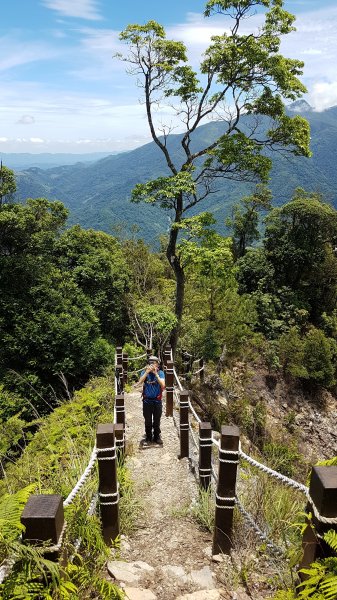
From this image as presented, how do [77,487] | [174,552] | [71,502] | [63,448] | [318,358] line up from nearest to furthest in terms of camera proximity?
[77,487] → [71,502] → [174,552] → [63,448] → [318,358]

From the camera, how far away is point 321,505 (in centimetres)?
212

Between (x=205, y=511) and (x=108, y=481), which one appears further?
(x=205, y=511)

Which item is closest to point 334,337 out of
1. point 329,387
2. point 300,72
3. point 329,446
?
point 329,387

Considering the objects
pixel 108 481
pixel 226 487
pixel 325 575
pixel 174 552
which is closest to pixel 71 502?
pixel 108 481

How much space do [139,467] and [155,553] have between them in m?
2.18

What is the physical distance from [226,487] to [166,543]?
3.50 feet

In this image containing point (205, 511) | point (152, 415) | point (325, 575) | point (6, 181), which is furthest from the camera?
point (6, 181)

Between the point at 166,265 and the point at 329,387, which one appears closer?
the point at 329,387

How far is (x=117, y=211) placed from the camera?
187750 mm

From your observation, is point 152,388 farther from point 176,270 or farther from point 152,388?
point 176,270

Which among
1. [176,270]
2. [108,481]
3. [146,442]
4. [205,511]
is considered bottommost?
[146,442]

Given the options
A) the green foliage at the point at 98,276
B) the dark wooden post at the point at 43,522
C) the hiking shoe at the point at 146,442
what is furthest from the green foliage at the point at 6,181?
the dark wooden post at the point at 43,522

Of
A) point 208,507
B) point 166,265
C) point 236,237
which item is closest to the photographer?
point 208,507

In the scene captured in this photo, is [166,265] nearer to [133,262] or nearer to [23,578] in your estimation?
[133,262]
